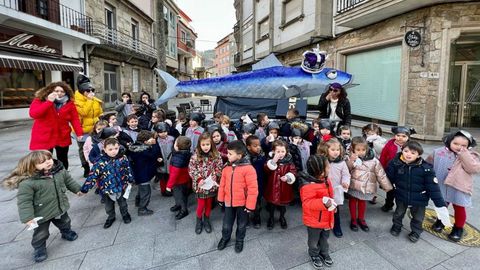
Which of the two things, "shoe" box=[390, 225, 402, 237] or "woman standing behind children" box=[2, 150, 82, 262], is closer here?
"woman standing behind children" box=[2, 150, 82, 262]

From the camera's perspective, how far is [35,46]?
10.6 metres

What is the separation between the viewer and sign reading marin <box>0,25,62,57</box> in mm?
9445

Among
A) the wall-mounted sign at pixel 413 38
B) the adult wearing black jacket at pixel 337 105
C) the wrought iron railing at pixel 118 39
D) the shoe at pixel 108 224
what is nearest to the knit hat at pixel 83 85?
the shoe at pixel 108 224

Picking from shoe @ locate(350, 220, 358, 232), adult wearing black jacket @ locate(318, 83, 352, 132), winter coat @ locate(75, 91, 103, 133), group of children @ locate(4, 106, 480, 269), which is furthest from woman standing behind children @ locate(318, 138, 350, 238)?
winter coat @ locate(75, 91, 103, 133)

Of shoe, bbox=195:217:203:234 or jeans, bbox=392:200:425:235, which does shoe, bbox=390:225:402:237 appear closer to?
jeans, bbox=392:200:425:235

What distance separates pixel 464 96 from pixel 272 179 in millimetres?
9550

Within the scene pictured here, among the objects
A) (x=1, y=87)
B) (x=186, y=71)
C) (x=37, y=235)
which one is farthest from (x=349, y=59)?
(x=186, y=71)

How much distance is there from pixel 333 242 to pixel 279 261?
Answer: 0.71 meters

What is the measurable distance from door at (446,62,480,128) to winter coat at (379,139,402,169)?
7.34 meters

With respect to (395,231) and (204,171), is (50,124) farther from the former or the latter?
(395,231)

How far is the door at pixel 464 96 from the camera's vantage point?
8.71m

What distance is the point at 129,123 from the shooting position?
4.00 m

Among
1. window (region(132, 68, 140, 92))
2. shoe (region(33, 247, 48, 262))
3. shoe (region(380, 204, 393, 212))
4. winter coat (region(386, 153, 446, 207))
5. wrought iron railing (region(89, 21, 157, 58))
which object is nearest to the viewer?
shoe (region(33, 247, 48, 262))

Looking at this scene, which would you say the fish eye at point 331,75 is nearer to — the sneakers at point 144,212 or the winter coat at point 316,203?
the winter coat at point 316,203
